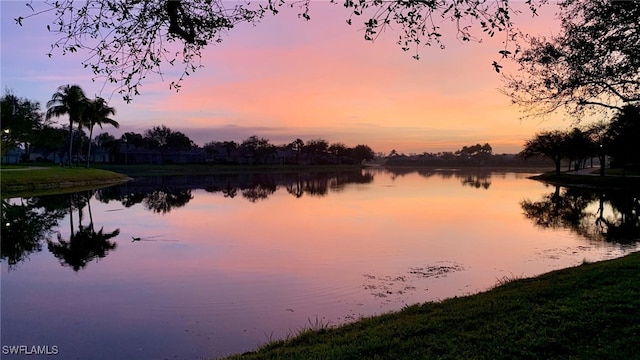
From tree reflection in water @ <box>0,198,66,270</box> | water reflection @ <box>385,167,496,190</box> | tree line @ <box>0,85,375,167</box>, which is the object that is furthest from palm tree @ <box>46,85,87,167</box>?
water reflection @ <box>385,167,496,190</box>

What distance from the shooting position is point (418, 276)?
13.1 metres

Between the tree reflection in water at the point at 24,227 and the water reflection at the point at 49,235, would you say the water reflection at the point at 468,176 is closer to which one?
the water reflection at the point at 49,235

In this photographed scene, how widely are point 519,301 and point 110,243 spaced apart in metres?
15.5

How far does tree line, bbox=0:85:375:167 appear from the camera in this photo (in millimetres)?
56219

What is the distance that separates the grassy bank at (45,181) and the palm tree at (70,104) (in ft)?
28.7

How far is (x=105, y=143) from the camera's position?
10369cm

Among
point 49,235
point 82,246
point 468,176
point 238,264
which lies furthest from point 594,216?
point 468,176

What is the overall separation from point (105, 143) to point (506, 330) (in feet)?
364

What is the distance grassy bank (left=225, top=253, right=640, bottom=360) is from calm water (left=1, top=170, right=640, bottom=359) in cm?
213

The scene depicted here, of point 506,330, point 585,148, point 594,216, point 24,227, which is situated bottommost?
point 24,227

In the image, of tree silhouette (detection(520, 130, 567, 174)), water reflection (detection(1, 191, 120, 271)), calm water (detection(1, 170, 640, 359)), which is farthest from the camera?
tree silhouette (detection(520, 130, 567, 174))

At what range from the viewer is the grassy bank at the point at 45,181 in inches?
1384

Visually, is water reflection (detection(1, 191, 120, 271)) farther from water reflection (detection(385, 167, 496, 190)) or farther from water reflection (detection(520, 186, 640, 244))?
water reflection (detection(385, 167, 496, 190))

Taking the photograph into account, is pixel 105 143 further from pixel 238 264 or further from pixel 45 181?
pixel 238 264
